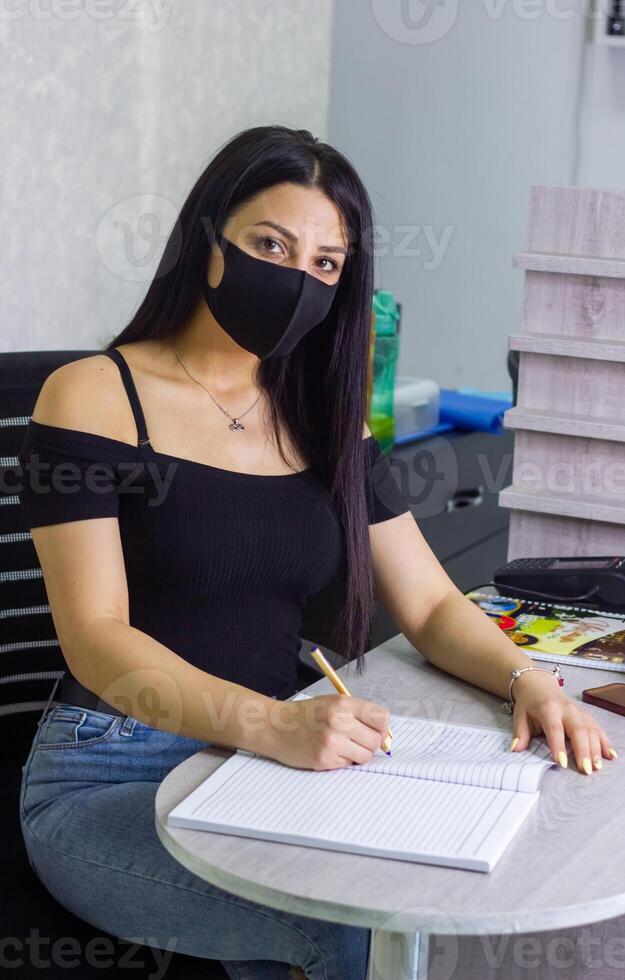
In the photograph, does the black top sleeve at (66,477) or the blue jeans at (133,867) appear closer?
the blue jeans at (133,867)

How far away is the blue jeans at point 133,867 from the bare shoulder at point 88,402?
299mm

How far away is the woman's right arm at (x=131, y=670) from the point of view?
104cm

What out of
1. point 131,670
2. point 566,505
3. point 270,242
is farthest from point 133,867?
point 566,505

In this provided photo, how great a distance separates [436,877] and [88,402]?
2.08ft

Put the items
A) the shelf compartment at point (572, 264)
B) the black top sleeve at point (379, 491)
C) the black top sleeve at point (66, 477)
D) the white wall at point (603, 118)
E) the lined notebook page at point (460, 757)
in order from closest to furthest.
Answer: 1. the lined notebook page at point (460, 757)
2. the black top sleeve at point (66, 477)
3. the black top sleeve at point (379, 491)
4. the shelf compartment at point (572, 264)
5. the white wall at point (603, 118)

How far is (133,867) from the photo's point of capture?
1.12 metres

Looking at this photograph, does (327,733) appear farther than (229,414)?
No

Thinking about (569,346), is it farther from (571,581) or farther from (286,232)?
(286,232)

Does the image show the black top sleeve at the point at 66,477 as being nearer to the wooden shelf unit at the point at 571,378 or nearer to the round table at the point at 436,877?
the round table at the point at 436,877

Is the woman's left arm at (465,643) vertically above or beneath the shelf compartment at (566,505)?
beneath

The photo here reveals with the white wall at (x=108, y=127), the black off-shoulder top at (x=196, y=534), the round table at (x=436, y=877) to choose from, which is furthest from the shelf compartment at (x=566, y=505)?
the white wall at (x=108, y=127)

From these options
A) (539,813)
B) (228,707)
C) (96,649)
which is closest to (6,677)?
(96,649)

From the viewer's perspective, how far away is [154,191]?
2502 millimetres

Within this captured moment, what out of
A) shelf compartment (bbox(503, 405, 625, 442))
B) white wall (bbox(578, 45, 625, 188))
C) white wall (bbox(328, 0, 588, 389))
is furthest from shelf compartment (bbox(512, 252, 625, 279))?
white wall (bbox(578, 45, 625, 188))
